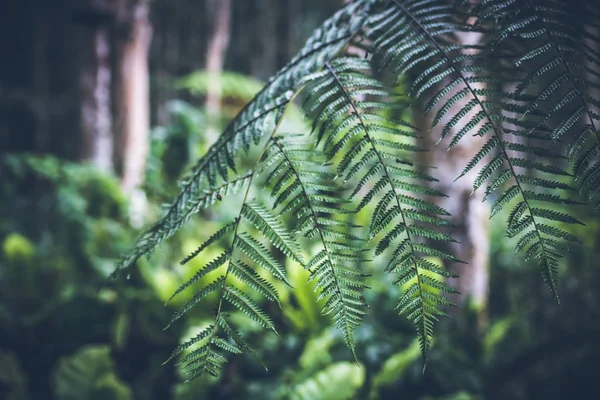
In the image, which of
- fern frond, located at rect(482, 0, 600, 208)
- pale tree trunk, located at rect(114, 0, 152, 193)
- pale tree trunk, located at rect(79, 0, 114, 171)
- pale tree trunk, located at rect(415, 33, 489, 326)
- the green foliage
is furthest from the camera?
pale tree trunk, located at rect(114, 0, 152, 193)

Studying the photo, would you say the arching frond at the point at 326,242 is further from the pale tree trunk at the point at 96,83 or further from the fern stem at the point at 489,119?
the pale tree trunk at the point at 96,83

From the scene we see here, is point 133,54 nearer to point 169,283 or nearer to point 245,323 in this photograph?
point 169,283

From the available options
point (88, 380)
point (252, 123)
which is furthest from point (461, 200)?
point (88, 380)

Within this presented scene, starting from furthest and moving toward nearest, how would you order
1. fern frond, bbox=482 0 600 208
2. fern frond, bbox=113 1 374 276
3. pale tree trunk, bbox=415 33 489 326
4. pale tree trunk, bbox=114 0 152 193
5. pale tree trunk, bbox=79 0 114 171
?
pale tree trunk, bbox=114 0 152 193
pale tree trunk, bbox=79 0 114 171
pale tree trunk, bbox=415 33 489 326
fern frond, bbox=113 1 374 276
fern frond, bbox=482 0 600 208

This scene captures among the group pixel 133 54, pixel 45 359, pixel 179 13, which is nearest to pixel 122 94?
pixel 133 54

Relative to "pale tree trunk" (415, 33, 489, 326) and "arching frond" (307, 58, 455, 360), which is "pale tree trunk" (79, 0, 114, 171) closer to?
"pale tree trunk" (415, 33, 489, 326)

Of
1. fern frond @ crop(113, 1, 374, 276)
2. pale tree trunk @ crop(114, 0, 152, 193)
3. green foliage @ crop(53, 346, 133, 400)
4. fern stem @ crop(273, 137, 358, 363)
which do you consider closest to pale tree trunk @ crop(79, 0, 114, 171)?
pale tree trunk @ crop(114, 0, 152, 193)

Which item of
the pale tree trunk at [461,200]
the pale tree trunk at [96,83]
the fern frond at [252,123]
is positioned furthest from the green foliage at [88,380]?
the pale tree trunk at [96,83]

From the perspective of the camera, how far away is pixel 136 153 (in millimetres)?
3283

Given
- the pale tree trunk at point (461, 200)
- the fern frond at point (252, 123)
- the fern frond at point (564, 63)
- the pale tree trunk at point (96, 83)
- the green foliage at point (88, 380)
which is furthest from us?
the pale tree trunk at point (96, 83)

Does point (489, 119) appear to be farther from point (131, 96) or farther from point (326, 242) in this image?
point (131, 96)

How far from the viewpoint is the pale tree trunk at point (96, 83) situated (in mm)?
2975

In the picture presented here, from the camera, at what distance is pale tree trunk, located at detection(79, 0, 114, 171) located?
2975mm

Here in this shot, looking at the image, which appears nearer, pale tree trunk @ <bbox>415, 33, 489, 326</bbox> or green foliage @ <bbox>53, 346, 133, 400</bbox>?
green foliage @ <bbox>53, 346, 133, 400</bbox>
